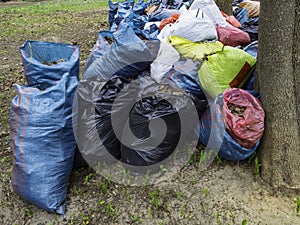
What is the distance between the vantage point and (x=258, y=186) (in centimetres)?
221

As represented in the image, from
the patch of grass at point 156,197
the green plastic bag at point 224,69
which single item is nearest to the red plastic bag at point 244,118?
the green plastic bag at point 224,69

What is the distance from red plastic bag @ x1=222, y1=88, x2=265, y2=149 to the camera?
213 centimetres

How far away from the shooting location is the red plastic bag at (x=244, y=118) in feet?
7.00

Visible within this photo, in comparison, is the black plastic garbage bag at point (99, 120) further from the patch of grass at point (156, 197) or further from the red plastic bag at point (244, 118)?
the red plastic bag at point (244, 118)

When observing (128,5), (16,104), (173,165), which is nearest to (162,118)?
(173,165)

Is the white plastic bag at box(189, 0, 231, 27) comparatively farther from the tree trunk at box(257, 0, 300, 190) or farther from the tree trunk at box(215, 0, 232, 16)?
the tree trunk at box(257, 0, 300, 190)

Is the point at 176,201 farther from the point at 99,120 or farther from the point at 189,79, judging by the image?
the point at 189,79

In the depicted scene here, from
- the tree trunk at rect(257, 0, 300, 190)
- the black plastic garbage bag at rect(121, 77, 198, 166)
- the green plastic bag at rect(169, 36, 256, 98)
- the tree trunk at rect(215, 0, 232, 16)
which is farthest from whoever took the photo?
the tree trunk at rect(215, 0, 232, 16)

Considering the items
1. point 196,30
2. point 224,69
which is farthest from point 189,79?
point 196,30

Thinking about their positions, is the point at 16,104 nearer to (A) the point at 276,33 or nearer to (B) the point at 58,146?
(B) the point at 58,146

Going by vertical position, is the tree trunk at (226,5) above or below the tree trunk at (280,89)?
below

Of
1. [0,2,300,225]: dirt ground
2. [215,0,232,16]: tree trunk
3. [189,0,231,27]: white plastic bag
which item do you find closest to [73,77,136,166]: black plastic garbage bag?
[0,2,300,225]: dirt ground

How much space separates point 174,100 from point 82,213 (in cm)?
99

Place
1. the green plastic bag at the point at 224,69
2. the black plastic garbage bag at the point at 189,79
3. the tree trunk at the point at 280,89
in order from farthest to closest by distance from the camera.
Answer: the black plastic garbage bag at the point at 189,79, the green plastic bag at the point at 224,69, the tree trunk at the point at 280,89
